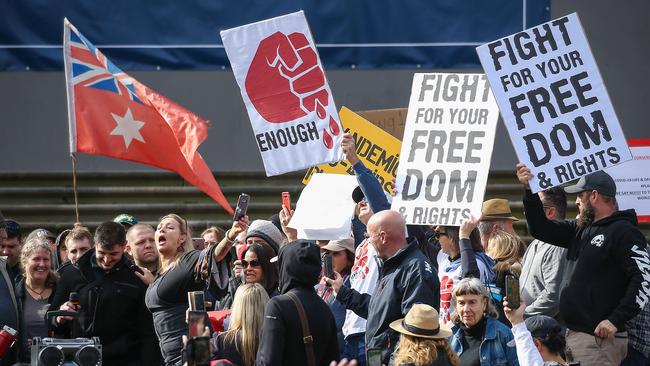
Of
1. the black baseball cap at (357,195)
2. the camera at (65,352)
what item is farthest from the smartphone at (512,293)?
the black baseball cap at (357,195)

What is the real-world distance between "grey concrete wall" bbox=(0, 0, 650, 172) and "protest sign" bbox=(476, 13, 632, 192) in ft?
18.6

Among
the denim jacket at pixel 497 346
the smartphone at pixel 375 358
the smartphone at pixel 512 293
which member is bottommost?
the denim jacket at pixel 497 346

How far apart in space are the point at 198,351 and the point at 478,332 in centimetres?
233

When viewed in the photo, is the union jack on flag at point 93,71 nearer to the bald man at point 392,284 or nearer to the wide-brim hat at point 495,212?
the wide-brim hat at point 495,212

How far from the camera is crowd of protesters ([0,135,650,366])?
715 cm

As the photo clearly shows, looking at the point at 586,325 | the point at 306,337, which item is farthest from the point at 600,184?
the point at 306,337

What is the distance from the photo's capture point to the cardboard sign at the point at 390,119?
11.1 meters

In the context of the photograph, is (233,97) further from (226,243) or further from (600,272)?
(600,272)

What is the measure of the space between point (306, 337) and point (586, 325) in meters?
2.06

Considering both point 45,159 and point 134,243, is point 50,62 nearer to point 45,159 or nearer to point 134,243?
point 45,159

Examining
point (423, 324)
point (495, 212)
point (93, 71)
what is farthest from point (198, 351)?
point (93, 71)

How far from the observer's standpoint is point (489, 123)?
905 cm

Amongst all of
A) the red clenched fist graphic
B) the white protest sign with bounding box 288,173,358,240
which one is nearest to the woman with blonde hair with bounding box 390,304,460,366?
the white protest sign with bounding box 288,173,358,240

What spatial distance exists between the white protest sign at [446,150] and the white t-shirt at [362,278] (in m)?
0.43
